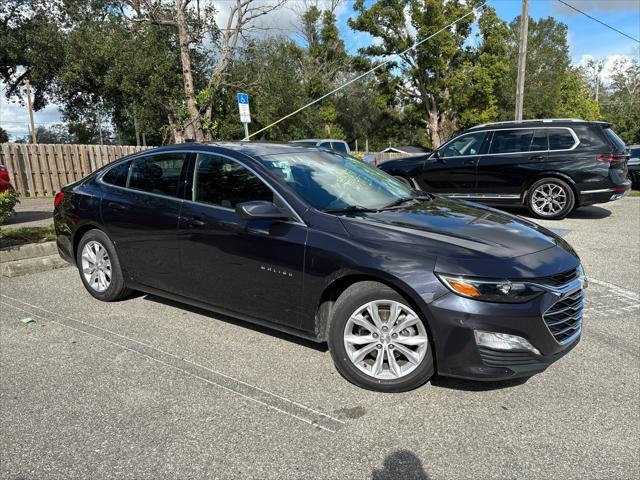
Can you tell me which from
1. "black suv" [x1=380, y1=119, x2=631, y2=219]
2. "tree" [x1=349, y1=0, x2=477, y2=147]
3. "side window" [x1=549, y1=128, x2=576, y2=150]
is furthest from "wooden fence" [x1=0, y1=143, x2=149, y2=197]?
"tree" [x1=349, y1=0, x2=477, y2=147]

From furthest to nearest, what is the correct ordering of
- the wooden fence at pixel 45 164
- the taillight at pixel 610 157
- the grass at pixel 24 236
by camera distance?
the wooden fence at pixel 45 164
the taillight at pixel 610 157
the grass at pixel 24 236

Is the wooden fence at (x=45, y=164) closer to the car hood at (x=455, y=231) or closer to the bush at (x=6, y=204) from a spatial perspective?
the bush at (x=6, y=204)

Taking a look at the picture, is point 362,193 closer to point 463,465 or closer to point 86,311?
point 463,465

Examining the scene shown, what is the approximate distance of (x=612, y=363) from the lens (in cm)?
375

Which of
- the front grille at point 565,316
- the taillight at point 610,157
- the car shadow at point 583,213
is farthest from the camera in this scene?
the car shadow at point 583,213

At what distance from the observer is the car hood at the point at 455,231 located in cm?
313

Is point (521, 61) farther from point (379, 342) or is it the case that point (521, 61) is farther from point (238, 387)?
point (238, 387)

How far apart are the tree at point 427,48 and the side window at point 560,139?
3088 centimetres

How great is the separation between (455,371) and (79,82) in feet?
82.8

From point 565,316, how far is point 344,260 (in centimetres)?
142

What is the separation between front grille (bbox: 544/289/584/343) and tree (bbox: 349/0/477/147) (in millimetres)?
37919

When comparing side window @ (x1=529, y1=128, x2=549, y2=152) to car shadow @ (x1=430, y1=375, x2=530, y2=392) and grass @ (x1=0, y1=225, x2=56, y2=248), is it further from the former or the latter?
grass @ (x1=0, y1=225, x2=56, y2=248)

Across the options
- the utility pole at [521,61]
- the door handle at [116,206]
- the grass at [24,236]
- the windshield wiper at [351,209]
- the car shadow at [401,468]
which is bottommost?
the car shadow at [401,468]

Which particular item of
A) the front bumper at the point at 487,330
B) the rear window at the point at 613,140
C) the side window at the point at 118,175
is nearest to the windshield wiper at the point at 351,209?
the front bumper at the point at 487,330
